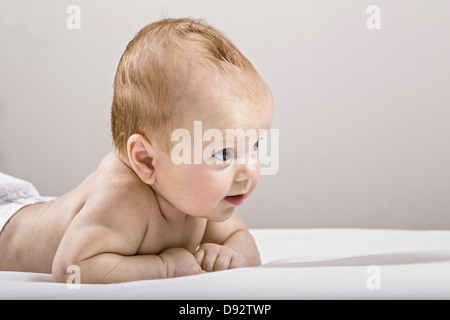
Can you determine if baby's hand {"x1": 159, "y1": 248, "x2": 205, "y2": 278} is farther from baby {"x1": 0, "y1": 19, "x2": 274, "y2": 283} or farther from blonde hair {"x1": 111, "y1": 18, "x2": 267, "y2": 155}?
blonde hair {"x1": 111, "y1": 18, "x2": 267, "y2": 155}

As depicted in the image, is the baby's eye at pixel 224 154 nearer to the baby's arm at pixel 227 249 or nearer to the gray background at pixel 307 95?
the baby's arm at pixel 227 249

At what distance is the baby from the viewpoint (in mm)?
860

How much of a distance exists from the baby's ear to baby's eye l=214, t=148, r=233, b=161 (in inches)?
4.3

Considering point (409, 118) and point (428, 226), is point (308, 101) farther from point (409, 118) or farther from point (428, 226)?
point (428, 226)

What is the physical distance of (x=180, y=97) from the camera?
865mm

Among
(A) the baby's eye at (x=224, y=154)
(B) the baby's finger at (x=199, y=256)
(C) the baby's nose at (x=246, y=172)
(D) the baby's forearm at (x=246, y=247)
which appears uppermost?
(A) the baby's eye at (x=224, y=154)

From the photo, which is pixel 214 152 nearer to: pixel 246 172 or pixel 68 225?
pixel 246 172

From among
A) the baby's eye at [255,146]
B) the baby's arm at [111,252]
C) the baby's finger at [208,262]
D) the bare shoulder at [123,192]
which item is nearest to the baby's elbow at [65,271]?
the baby's arm at [111,252]

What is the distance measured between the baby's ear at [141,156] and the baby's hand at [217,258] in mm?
147

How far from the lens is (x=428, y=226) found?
8.43 feet

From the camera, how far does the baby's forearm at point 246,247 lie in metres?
1.02

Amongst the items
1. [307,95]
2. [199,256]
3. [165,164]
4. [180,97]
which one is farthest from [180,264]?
[307,95]

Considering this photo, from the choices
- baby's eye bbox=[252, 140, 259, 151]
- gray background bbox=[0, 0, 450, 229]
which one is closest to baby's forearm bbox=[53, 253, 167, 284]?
baby's eye bbox=[252, 140, 259, 151]

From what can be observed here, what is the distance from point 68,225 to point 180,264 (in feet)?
0.78
